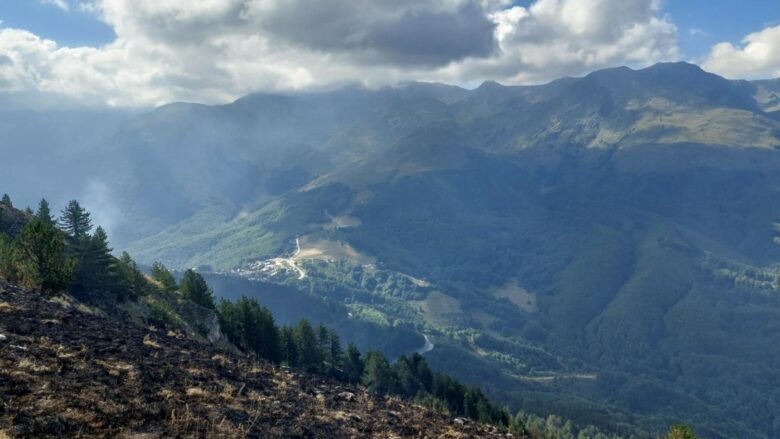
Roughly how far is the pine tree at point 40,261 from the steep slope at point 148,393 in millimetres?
6883

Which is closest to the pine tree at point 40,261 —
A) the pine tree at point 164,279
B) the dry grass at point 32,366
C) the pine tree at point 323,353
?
the dry grass at point 32,366

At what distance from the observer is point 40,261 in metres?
53.0

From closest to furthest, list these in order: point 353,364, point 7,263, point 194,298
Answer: point 7,263
point 194,298
point 353,364

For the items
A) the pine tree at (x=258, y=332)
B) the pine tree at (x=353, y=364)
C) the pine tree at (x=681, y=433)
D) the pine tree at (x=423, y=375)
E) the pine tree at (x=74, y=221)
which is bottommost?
the pine tree at (x=423, y=375)

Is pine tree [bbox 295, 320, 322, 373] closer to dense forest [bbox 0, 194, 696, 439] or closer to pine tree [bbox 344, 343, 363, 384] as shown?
dense forest [bbox 0, 194, 696, 439]

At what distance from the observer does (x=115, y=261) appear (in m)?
80.9

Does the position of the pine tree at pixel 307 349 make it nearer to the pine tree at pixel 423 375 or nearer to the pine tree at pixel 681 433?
the pine tree at pixel 423 375

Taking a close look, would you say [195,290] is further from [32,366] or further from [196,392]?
[32,366]

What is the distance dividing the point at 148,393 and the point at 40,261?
1329 inches

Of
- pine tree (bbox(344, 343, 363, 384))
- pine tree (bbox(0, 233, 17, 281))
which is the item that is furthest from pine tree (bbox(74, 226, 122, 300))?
pine tree (bbox(344, 343, 363, 384))

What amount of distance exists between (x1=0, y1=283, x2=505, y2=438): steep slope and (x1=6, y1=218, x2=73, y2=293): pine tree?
271 inches

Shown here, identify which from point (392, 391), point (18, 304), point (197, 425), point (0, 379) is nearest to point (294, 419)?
point (197, 425)

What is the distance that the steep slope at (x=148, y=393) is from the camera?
22.8 metres

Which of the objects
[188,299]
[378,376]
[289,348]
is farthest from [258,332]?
[378,376]
